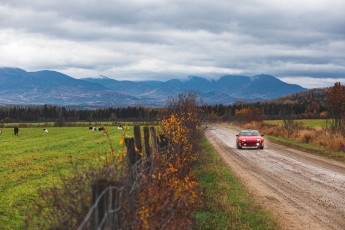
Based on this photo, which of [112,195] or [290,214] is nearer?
[112,195]

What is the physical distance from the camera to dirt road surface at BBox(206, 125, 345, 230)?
1065 cm

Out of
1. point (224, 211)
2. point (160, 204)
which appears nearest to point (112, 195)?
point (160, 204)

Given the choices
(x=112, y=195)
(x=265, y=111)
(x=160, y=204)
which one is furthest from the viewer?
(x=265, y=111)

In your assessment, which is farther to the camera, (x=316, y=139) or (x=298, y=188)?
(x=316, y=139)

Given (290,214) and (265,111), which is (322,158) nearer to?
(290,214)

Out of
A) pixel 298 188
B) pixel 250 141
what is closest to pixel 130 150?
pixel 298 188

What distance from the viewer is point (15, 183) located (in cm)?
1809

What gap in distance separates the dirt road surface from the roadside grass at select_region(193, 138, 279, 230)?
1.15ft

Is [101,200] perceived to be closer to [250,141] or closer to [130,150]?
[130,150]

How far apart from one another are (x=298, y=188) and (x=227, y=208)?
424cm

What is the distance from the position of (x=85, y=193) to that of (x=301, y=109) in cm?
16759

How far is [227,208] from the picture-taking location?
1170 cm

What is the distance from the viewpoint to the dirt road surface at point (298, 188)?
10648 millimetres

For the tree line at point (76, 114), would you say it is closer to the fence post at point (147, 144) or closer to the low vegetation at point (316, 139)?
the low vegetation at point (316, 139)
